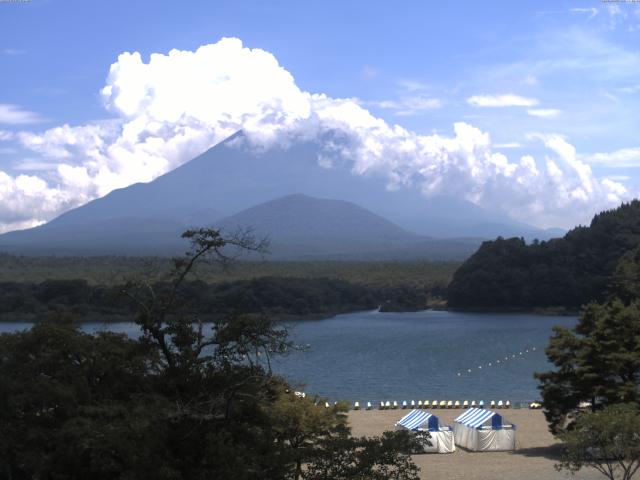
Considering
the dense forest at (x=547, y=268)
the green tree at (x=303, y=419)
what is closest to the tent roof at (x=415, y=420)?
the green tree at (x=303, y=419)

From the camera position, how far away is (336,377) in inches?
1383

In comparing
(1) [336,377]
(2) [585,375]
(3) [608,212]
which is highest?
(3) [608,212]

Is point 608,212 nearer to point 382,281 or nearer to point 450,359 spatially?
point 382,281

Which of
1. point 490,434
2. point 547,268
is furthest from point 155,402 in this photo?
point 547,268

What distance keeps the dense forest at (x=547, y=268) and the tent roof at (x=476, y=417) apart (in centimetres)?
4570

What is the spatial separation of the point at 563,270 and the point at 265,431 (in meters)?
59.7

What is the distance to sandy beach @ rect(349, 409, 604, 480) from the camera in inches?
650

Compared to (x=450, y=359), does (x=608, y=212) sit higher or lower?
higher

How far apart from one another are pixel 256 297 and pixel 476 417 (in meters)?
39.7

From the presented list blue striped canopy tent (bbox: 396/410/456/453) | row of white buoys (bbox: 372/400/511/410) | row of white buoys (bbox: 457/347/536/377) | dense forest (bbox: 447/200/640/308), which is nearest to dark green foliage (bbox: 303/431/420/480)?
blue striped canopy tent (bbox: 396/410/456/453)

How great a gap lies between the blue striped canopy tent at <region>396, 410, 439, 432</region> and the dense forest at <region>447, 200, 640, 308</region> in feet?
150

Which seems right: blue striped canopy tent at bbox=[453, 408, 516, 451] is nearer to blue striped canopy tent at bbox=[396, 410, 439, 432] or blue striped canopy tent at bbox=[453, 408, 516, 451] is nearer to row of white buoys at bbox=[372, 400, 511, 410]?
blue striped canopy tent at bbox=[396, 410, 439, 432]

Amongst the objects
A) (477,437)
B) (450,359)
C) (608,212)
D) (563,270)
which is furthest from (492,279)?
(477,437)

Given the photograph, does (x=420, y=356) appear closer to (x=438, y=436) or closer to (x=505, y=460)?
(x=438, y=436)
